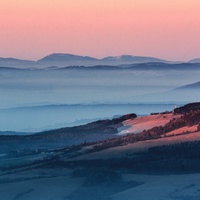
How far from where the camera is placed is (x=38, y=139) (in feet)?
100

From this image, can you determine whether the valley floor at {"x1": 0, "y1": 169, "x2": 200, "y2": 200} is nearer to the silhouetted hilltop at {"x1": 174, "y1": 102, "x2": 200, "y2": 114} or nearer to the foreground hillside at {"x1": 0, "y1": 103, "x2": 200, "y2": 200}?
the foreground hillside at {"x1": 0, "y1": 103, "x2": 200, "y2": 200}

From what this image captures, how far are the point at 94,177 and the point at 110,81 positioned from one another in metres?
133

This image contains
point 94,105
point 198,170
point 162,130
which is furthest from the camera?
point 94,105

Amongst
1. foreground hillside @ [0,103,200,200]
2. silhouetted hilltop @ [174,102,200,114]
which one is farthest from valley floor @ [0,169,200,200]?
silhouetted hilltop @ [174,102,200,114]

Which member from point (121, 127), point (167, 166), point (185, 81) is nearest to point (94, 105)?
point (185, 81)

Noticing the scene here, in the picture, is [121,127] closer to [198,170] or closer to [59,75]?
[198,170]

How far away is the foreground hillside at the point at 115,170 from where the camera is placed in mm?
17016

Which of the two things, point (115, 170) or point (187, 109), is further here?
point (187, 109)

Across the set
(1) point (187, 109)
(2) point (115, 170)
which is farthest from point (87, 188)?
(1) point (187, 109)

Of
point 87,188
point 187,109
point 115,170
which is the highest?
point 187,109

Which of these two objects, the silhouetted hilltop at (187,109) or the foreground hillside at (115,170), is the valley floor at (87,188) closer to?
the foreground hillside at (115,170)

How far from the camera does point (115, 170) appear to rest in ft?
62.6

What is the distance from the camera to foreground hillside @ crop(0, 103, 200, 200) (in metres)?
17.0

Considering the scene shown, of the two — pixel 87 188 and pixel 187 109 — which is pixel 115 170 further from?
pixel 187 109
